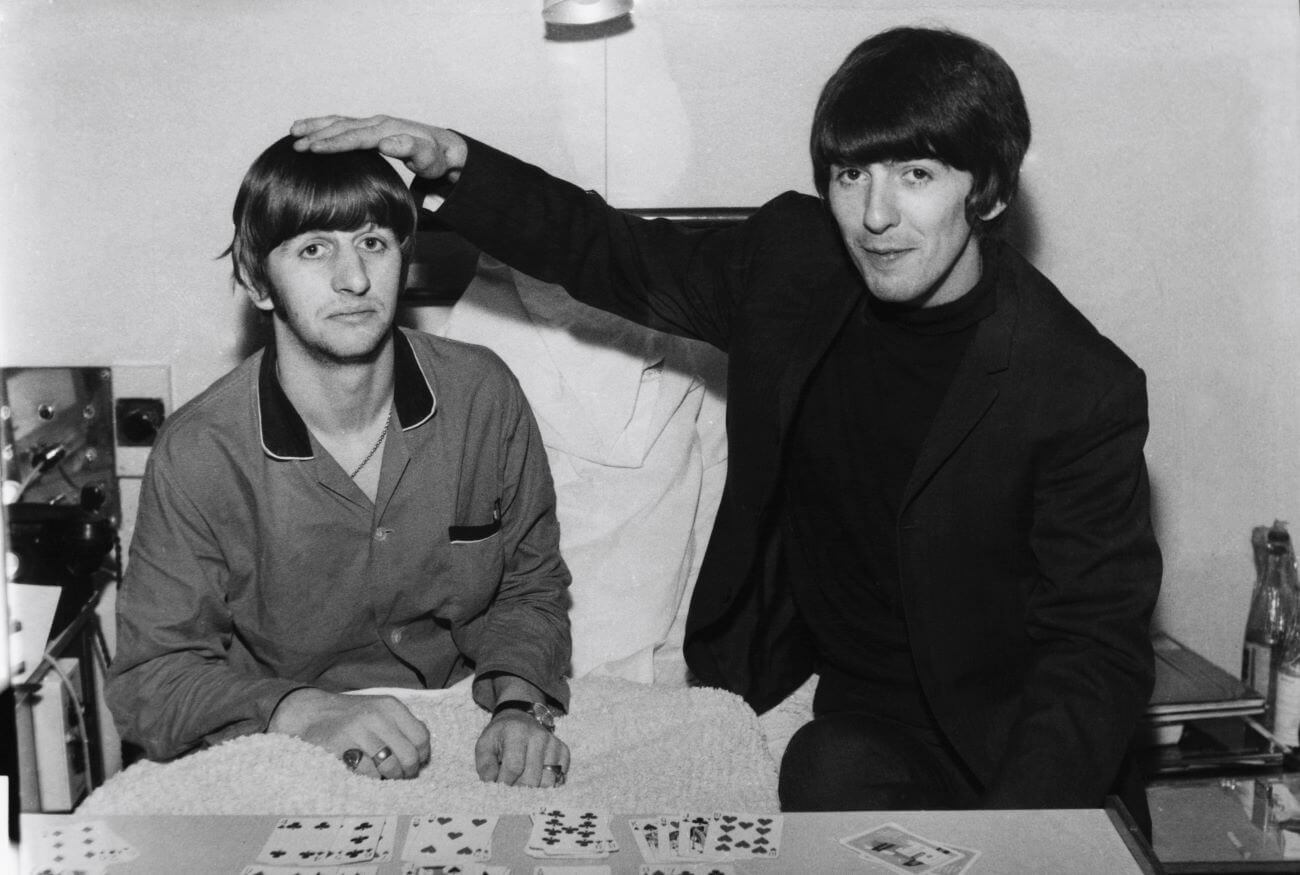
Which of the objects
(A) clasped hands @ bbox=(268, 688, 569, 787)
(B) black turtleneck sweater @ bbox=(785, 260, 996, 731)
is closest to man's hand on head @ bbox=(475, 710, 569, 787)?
(A) clasped hands @ bbox=(268, 688, 569, 787)

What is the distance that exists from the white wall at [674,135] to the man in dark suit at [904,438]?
0.26 metres

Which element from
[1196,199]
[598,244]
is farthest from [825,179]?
[1196,199]

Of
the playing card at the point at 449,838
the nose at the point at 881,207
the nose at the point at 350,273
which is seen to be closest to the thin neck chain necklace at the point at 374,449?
the nose at the point at 350,273

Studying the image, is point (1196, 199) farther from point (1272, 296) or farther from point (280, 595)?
point (280, 595)

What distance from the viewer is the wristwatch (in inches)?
54.7

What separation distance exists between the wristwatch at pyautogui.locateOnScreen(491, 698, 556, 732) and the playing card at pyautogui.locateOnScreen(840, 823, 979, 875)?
1.55ft

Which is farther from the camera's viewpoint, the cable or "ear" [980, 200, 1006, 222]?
the cable

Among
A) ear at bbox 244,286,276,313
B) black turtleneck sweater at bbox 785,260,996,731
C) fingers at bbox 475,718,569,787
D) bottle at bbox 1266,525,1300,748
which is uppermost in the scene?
ear at bbox 244,286,276,313

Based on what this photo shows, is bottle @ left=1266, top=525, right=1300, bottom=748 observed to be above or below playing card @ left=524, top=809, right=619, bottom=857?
below

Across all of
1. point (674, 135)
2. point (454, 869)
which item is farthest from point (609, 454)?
point (454, 869)

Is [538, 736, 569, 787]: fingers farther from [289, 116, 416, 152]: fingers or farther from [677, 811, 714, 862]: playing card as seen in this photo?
[289, 116, 416, 152]: fingers

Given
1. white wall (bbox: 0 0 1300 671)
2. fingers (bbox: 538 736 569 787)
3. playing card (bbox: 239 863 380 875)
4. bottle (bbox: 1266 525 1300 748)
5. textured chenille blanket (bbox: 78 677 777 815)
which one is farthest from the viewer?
bottle (bbox: 1266 525 1300 748)

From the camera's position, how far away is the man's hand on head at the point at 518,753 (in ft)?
4.36

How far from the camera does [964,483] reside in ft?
4.45
